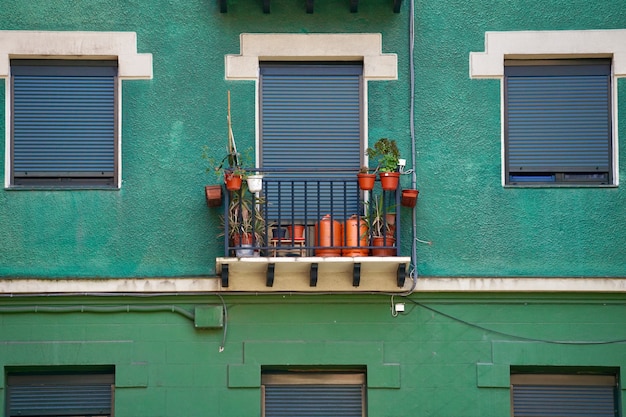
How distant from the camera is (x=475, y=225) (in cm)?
1447

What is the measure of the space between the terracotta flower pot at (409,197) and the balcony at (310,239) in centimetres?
9

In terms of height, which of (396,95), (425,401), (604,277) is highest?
(396,95)

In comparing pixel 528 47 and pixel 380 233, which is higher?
pixel 528 47

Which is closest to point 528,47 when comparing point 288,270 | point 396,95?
point 396,95

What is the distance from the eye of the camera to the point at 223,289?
14.3 meters

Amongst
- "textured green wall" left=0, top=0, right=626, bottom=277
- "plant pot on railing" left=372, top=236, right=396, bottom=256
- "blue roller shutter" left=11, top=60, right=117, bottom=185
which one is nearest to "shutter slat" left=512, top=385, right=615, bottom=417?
"textured green wall" left=0, top=0, right=626, bottom=277

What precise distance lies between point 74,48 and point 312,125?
8.89ft

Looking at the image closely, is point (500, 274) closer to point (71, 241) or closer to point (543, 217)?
point (543, 217)

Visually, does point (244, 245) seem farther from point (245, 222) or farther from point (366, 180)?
point (366, 180)

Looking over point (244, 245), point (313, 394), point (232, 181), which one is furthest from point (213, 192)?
point (313, 394)

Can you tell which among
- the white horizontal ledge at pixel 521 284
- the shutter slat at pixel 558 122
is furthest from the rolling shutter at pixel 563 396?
the shutter slat at pixel 558 122

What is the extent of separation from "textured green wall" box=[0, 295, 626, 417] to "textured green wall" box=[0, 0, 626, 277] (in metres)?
0.47

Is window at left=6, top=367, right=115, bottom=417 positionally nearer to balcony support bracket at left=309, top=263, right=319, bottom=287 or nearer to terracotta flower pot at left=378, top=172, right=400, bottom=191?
balcony support bracket at left=309, top=263, right=319, bottom=287

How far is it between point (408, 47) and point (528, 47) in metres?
1.30
